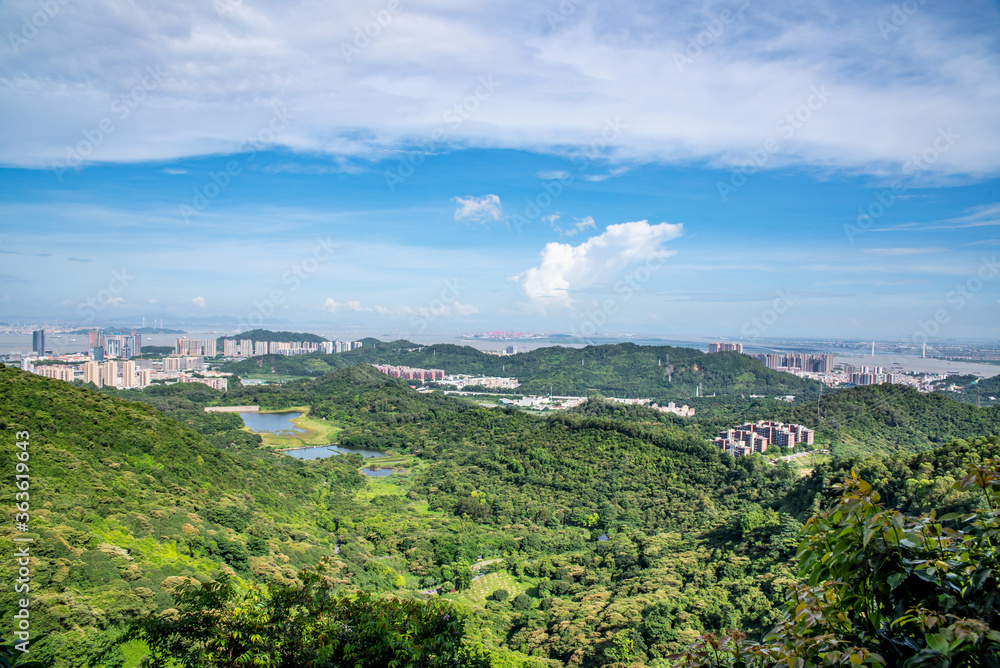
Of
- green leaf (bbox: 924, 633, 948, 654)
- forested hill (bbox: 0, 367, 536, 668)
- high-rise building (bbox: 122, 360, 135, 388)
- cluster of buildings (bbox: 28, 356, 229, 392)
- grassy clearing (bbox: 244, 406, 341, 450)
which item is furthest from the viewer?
high-rise building (bbox: 122, 360, 135, 388)

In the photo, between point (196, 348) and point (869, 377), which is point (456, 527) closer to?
point (869, 377)

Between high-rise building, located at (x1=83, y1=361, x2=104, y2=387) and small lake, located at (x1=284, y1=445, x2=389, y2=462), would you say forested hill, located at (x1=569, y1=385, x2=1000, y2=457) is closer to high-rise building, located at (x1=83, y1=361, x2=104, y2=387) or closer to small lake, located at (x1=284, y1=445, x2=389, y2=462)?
small lake, located at (x1=284, y1=445, x2=389, y2=462)

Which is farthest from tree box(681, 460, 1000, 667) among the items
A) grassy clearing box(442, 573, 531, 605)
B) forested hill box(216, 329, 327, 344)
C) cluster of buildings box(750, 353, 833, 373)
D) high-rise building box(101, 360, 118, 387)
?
forested hill box(216, 329, 327, 344)

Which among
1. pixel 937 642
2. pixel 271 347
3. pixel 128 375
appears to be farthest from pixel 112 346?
pixel 937 642

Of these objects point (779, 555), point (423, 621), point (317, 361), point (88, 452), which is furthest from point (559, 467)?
point (317, 361)

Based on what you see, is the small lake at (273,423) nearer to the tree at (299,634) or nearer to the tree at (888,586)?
the tree at (299,634)
